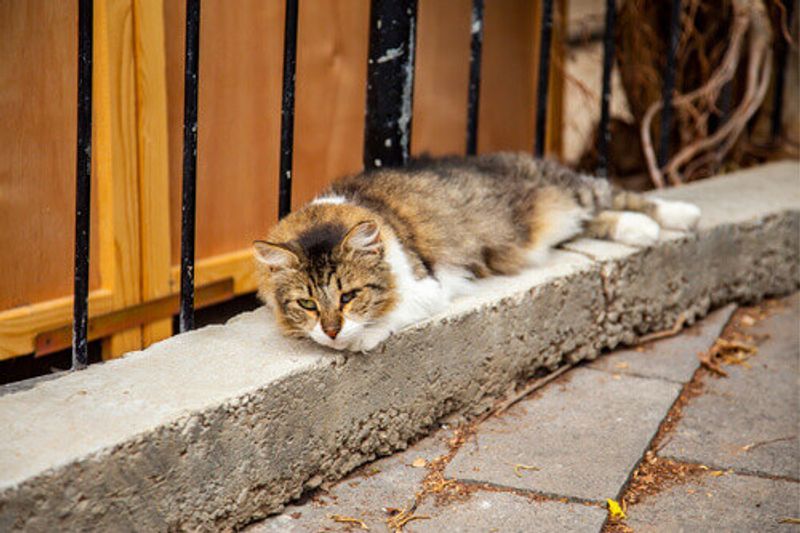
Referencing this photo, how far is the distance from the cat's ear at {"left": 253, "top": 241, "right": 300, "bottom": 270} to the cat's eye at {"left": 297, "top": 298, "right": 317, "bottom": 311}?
0.10 meters

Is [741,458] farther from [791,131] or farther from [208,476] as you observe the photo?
[791,131]

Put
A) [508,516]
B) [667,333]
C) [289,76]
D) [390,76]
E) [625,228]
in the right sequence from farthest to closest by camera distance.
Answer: [667,333], [625,228], [390,76], [289,76], [508,516]

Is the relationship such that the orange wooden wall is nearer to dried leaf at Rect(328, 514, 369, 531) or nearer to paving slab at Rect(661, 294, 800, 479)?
dried leaf at Rect(328, 514, 369, 531)

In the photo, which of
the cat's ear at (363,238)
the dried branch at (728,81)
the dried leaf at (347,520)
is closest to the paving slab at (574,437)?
the dried leaf at (347,520)

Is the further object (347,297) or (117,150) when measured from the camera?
(117,150)

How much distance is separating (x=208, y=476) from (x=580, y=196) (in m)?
2.15

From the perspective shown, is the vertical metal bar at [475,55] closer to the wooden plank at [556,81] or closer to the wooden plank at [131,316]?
the wooden plank at [131,316]

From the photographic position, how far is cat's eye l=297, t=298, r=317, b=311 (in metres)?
2.87

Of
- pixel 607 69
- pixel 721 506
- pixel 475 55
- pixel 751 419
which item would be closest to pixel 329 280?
pixel 721 506

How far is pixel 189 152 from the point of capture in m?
2.87

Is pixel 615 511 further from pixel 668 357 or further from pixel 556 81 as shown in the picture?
pixel 556 81

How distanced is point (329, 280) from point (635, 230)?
1.46 metres

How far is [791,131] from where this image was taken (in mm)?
5434

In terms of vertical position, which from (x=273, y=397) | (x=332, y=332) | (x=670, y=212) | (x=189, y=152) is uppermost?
(x=189, y=152)
